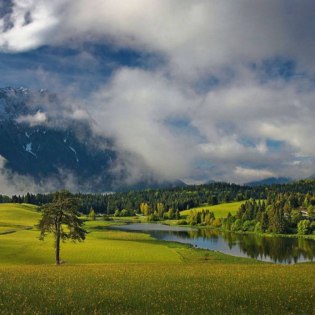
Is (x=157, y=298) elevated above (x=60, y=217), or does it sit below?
below

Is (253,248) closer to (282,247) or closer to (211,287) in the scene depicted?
(282,247)

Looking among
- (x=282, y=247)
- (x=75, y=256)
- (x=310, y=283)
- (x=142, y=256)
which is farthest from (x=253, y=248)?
(x=310, y=283)

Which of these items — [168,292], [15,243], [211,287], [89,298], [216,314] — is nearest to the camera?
[216,314]

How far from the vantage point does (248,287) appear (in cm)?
3034

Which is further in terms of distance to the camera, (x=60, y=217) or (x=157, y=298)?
(x=60, y=217)

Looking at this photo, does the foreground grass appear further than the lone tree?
No

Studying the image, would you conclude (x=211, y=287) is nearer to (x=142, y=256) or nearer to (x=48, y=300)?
(x=48, y=300)

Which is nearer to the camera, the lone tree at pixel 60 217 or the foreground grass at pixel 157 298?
the foreground grass at pixel 157 298

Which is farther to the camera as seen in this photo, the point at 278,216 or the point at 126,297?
the point at 278,216

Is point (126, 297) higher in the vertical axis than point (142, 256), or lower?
higher

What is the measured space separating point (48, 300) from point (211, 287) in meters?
12.2

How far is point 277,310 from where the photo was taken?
22.4 metres

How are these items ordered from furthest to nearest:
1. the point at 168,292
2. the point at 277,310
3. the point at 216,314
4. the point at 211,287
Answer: the point at 211,287 < the point at 168,292 < the point at 277,310 < the point at 216,314

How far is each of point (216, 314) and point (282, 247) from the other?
389 ft
